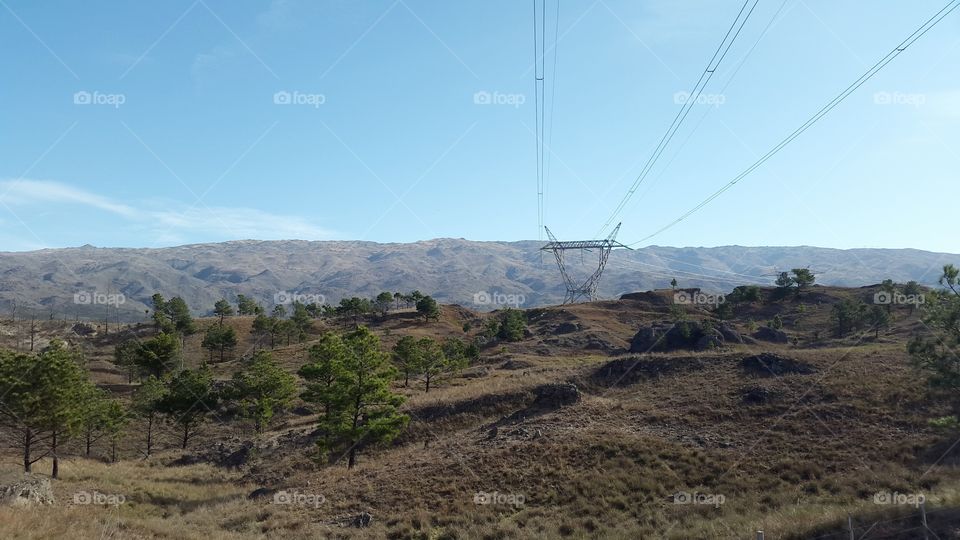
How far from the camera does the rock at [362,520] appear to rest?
2559cm

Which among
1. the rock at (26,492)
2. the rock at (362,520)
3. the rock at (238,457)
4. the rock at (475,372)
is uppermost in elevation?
the rock at (26,492)

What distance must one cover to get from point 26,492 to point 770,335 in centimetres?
8982

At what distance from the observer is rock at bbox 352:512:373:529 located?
84.0ft

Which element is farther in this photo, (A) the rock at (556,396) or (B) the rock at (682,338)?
(B) the rock at (682,338)

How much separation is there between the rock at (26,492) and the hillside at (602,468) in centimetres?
167

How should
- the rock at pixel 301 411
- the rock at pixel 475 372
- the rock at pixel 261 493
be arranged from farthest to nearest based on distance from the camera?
the rock at pixel 475 372, the rock at pixel 301 411, the rock at pixel 261 493

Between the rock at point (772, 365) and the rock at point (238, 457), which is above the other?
the rock at point (772, 365)

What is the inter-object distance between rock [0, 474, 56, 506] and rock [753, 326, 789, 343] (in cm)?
8686

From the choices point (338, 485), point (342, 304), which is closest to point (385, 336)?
point (342, 304)

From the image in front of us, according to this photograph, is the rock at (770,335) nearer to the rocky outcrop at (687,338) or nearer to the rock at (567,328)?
the rocky outcrop at (687,338)

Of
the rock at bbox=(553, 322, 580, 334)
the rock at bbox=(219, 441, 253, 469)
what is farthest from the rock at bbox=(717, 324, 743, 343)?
the rock at bbox=(219, 441, 253, 469)

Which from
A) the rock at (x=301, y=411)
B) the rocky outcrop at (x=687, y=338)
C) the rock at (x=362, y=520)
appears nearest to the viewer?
the rock at (x=362, y=520)

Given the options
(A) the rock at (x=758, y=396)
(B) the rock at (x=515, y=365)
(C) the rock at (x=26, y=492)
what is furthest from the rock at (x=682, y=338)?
(C) the rock at (x=26, y=492)

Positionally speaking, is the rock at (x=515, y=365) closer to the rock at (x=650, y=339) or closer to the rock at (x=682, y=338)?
the rock at (x=682, y=338)
